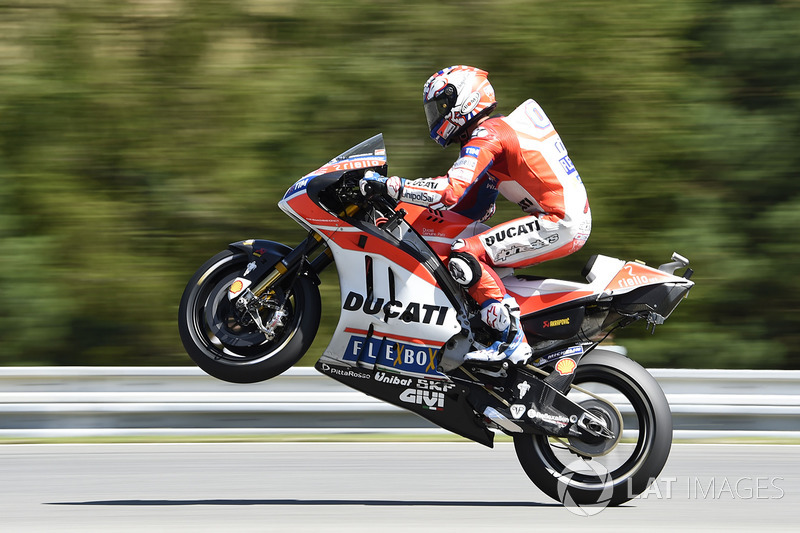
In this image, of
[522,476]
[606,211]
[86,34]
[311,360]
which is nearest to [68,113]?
[86,34]

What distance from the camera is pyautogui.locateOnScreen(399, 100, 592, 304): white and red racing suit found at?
16.4 ft

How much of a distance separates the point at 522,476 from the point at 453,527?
1269 millimetres

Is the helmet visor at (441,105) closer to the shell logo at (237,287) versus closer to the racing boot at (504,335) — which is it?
the racing boot at (504,335)

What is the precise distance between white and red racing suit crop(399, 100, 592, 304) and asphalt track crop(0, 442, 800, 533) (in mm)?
1183

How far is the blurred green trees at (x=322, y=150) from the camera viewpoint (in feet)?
30.1

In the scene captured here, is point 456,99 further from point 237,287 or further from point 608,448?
point 608,448

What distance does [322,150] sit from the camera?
30.3ft

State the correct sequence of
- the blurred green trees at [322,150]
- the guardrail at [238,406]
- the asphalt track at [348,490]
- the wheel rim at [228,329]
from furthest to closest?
the blurred green trees at [322,150] → the guardrail at [238,406] → the wheel rim at [228,329] → the asphalt track at [348,490]

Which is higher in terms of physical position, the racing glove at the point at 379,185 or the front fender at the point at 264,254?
the racing glove at the point at 379,185

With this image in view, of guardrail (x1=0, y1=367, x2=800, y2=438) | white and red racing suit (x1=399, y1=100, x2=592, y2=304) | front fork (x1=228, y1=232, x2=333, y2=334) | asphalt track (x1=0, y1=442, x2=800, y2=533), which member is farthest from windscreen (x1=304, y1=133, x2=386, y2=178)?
guardrail (x1=0, y1=367, x2=800, y2=438)

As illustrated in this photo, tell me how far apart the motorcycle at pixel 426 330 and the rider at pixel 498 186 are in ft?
0.45

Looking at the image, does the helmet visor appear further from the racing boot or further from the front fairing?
the racing boot

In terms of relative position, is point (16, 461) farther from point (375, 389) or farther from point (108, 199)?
point (108, 199)

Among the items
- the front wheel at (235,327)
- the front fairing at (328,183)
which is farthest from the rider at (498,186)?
the front wheel at (235,327)
